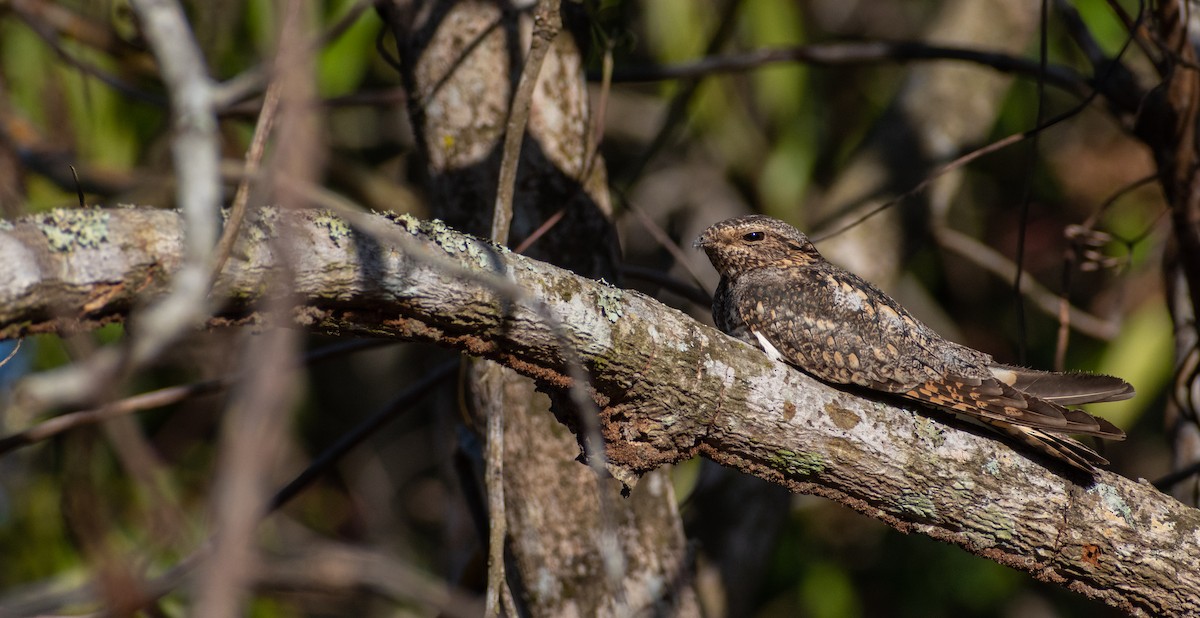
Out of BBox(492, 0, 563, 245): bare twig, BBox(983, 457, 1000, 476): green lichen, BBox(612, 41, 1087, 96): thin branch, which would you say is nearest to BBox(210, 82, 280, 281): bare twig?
BBox(492, 0, 563, 245): bare twig

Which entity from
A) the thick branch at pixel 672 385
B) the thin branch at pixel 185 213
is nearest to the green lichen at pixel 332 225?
the thick branch at pixel 672 385

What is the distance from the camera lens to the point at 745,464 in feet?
8.24

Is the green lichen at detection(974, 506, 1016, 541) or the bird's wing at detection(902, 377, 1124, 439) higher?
the bird's wing at detection(902, 377, 1124, 439)

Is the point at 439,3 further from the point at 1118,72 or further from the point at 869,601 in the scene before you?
the point at 869,601

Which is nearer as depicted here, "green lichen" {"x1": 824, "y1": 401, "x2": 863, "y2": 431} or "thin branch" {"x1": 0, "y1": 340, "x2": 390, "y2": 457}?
"green lichen" {"x1": 824, "y1": 401, "x2": 863, "y2": 431}

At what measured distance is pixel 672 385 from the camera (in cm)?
231

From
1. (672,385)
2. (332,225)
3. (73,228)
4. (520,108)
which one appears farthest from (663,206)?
(73,228)

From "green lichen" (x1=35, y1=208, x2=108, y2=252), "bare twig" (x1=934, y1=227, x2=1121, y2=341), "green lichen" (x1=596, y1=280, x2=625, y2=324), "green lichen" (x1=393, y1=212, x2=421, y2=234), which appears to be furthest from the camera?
"bare twig" (x1=934, y1=227, x2=1121, y2=341)

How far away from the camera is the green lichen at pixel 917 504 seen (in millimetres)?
2557

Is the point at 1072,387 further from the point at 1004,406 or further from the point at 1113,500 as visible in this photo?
the point at 1113,500

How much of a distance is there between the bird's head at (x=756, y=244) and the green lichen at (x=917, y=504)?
1349mm

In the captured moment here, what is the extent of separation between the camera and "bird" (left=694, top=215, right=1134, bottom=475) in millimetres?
2814

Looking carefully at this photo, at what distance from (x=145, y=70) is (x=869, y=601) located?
6139 mm

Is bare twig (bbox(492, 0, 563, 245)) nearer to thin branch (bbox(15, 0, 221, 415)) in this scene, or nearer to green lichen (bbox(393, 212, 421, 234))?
green lichen (bbox(393, 212, 421, 234))
